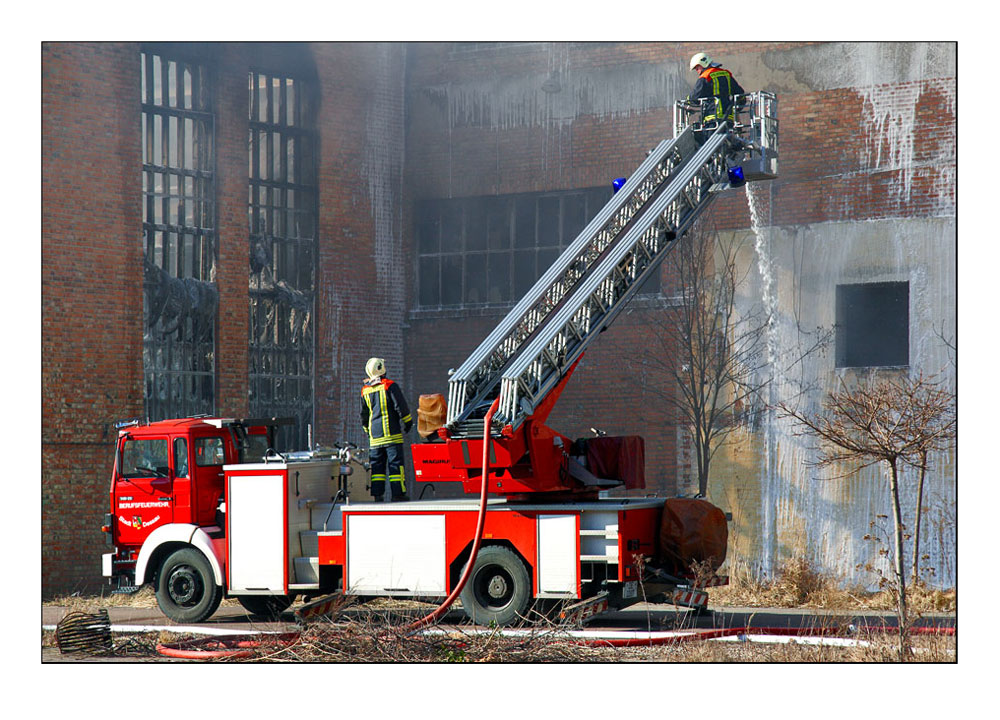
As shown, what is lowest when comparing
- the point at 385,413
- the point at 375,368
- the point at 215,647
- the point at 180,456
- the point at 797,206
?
the point at 215,647

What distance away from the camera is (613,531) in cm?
1112

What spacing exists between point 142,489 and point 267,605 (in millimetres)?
1713

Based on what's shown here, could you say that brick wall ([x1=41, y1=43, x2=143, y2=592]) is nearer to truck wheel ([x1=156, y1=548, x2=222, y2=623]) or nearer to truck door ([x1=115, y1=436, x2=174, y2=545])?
truck door ([x1=115, y1=436, x2=174, y2=545])

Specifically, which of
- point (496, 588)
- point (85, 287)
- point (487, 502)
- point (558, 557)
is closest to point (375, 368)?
point (487, 502)

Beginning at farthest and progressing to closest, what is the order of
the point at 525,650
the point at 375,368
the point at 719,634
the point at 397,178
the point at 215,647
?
the point at 397,178 < the point at 375,368 < the point at 719,634 < the point at 215,647 < the point at 525,650

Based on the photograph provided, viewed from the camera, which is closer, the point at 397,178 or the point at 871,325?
the point at 871,325

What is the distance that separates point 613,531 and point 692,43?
9361 mm

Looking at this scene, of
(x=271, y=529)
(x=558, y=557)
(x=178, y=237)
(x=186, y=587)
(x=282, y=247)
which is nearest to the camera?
(x=558, y=557)

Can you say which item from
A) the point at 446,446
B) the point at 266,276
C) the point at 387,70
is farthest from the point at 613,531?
the point at 387,70

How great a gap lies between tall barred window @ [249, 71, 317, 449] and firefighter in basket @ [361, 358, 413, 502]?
20.4 feet

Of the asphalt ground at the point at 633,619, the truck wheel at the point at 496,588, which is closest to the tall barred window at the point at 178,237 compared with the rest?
the asphalt ground at the point at 633,619

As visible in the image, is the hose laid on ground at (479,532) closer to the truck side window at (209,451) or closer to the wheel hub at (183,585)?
the wheel hub at (183,585)

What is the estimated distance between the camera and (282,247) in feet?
61.6

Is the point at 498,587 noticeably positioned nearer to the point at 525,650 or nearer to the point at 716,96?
the point at 525,650
